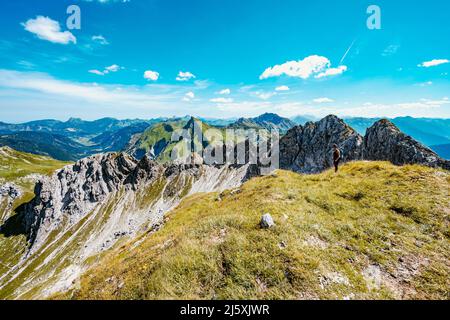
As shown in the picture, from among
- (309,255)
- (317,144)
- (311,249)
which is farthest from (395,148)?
(309,255)

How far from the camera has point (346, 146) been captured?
12288cm

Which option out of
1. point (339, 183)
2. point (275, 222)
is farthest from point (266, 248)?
point (339, 183)

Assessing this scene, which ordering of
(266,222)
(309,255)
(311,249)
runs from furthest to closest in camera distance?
(266,222), (311,249), (309,255)

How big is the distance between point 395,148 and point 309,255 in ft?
340

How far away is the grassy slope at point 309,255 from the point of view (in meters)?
9.46

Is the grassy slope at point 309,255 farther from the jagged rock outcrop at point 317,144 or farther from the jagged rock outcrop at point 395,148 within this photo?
the jagged rock outcrop at point 317,144

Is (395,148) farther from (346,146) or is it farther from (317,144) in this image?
(317,144)

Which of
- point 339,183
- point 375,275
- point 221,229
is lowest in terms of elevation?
point 375,275

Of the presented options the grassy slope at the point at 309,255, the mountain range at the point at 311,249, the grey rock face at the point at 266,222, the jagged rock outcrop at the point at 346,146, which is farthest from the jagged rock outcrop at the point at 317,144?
the grey rock face at the point at 266,222

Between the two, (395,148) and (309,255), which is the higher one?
(395,148)

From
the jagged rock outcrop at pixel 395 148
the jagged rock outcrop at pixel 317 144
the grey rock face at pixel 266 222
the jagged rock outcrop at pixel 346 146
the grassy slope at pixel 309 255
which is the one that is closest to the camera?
the grassy slope at pixel 309 255
